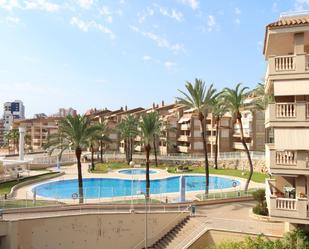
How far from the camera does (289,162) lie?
61.2 feet

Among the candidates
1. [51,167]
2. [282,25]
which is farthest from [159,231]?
[51,167]

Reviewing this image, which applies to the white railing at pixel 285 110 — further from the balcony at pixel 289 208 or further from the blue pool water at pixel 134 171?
the blue pool water at pixel 134 171

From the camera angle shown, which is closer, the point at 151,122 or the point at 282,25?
the point at 282,25

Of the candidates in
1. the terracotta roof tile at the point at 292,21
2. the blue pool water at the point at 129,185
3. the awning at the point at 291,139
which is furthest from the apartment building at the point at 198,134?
the awning at the point at 291,139

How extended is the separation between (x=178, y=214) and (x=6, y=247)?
1147cm

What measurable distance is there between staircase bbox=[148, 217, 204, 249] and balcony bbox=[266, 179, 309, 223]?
6102 mm

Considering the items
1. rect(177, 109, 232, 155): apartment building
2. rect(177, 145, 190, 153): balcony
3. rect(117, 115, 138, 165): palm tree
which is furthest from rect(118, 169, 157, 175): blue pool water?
rect(177, 145, 190, 153): balcony

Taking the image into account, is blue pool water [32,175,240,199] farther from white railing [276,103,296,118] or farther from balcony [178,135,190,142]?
balcony [178,135,190,142]

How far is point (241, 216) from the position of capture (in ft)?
88.0

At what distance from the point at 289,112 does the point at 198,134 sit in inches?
2304

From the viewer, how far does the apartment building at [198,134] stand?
7369 cm

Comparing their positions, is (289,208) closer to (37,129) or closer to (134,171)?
(134,171)

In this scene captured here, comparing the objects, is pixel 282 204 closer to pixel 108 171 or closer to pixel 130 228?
pixel 130 228

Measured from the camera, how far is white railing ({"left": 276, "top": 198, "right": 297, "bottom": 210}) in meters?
18.3
